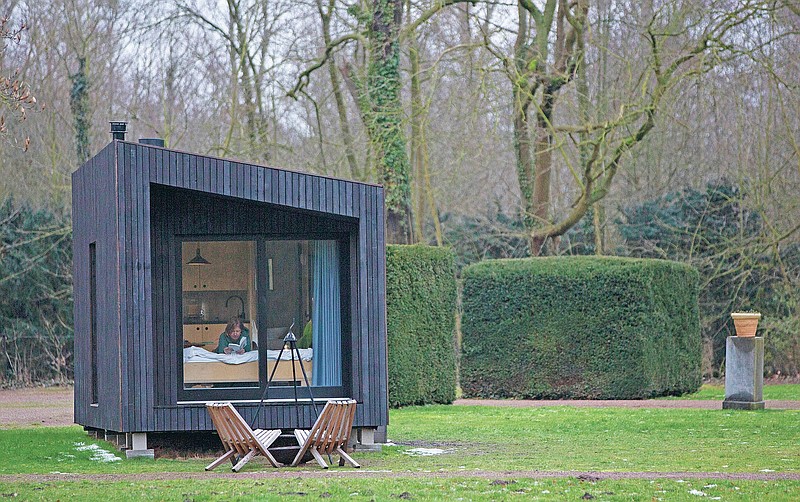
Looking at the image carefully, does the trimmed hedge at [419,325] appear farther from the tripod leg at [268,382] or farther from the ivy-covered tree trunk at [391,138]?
the tripod leg at [268,382]

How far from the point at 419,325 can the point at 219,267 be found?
6.97 metres

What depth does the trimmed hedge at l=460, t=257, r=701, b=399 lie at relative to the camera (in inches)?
758

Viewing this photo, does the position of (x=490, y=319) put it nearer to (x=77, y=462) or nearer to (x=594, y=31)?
(x=594, y=31)

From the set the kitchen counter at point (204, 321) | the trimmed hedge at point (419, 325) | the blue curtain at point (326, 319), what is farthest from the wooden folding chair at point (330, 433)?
the trimmed hedge at point (419, 325)

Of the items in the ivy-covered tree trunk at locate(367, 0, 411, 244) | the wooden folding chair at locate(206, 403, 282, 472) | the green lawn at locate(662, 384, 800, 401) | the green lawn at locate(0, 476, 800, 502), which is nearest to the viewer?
the green lawn at locate(0, 476, 800, 502)

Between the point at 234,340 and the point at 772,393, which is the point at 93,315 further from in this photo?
the point at 772,393

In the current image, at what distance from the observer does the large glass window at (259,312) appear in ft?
39.5

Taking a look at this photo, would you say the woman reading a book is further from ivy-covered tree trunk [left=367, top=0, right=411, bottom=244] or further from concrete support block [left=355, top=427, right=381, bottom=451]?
ivy-covered tree trunk [left=367, top=0, right=411, bottom=244]

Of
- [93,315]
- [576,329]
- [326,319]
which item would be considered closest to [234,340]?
[326,319]

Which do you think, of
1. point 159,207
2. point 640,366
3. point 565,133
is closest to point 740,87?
point 565,133

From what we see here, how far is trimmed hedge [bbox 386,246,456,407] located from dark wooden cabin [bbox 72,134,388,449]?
5.93m

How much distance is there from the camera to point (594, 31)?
24.5 metres

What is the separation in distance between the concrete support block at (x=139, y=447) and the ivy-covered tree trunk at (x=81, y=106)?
14544 millimetres

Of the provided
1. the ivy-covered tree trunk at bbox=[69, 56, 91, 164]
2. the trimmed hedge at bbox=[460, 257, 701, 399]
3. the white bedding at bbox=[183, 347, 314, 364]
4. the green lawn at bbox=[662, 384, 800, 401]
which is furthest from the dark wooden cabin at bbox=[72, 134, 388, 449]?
the ivy-covered tree trunk at bbox=[69, 56, 91, 164]
